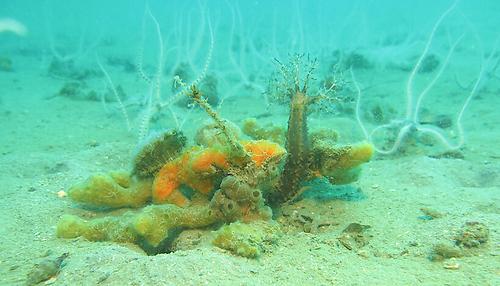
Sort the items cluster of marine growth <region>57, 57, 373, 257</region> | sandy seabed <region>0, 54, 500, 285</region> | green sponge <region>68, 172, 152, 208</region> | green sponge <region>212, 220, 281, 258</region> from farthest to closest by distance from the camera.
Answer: green sponge <region>68, 172, 152, 208</region>, cluster of marine growth <region>57, 57, 373, 257</region>, green sponge <region>212, 220, 281, 258</region>, sandy seabed <region>0, 54, 500, 285</region>

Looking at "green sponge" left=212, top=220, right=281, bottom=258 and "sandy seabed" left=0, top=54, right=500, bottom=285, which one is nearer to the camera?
"sandy seabed" left=0, top=54, right=500, bottom=285

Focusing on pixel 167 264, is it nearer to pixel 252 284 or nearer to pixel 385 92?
pixel 252 284

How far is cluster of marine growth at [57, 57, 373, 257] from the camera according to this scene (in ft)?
10.6

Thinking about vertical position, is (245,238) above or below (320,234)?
above

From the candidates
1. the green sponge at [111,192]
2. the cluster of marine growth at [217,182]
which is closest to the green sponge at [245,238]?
the cluster of marine growth at [217,182]

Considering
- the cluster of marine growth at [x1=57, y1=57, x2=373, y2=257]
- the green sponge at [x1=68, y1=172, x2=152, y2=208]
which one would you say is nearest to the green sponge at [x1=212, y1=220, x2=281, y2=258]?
the cluster of marine growth at [x1=57, y1=57, x2=373, y2=257]

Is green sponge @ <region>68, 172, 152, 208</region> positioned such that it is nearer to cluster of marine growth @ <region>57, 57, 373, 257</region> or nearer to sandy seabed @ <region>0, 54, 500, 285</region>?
cluster of marine growth @ <region>57, 57, 373, 257</region>

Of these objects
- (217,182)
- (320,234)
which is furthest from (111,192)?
(320,234)

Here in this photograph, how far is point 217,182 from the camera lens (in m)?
3.57

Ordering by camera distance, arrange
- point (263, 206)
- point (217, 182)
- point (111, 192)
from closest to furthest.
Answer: point (263, 206)
point (217, 182)
point (111, 192)

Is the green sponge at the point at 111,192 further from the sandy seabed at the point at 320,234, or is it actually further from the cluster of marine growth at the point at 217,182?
the sandy seabed at the point at 320,234

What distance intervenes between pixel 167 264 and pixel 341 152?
1869 millimetres

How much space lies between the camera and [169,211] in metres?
3.43

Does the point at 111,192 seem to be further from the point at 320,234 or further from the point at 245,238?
the point at 320,234
